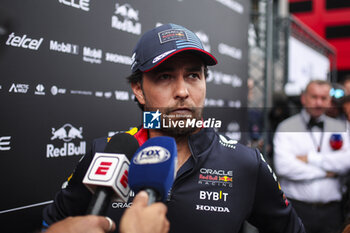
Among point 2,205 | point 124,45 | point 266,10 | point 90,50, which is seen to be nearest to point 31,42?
point 90,50

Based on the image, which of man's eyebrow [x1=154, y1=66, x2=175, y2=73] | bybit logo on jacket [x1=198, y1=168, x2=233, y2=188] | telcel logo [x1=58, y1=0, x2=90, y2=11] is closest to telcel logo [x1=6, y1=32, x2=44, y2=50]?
telcel logo [x1=58, y1=0, x2=90, y2=11]

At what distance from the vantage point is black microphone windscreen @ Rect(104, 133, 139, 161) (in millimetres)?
877

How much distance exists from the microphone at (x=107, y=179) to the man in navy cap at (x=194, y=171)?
37 cm

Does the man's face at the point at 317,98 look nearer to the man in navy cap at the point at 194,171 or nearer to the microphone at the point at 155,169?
Result: the man in navy cap at the point at 194,171

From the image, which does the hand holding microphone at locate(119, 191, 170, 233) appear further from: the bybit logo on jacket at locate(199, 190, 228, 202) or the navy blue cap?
the navy blue cap

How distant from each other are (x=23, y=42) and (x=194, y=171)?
0.96 m

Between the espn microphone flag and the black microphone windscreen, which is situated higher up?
the black microphone windscreen

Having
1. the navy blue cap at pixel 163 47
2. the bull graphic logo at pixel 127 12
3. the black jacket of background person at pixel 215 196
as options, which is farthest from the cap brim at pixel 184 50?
the bull graphic logo at pixel 127 12

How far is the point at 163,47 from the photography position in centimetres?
118

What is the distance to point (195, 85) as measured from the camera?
1.22 metres

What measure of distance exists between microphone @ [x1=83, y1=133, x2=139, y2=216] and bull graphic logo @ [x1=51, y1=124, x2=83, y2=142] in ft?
2.61

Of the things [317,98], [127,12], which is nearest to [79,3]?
[127,12]

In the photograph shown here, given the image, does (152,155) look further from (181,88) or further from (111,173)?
(181,88)

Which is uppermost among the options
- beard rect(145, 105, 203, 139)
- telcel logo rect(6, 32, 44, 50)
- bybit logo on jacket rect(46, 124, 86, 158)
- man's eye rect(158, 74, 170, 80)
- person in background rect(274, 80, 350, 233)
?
telcel logo rect(6, 32, 44, 50)
